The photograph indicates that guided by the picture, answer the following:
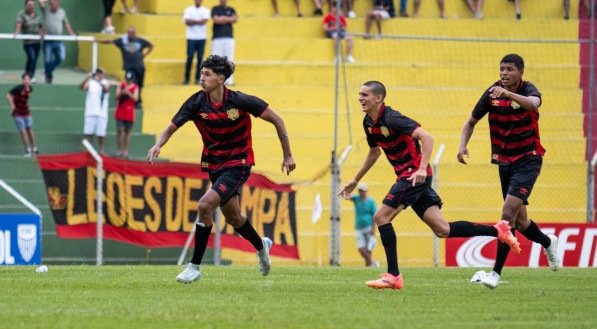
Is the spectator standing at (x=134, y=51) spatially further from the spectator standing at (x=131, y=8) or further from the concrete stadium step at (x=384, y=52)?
the spectator standing at (x=131, y=8)

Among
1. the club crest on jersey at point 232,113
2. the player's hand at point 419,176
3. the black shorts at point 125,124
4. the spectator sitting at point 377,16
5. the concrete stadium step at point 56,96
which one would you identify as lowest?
the black shorts at point 125,124

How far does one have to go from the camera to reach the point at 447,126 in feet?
99.5

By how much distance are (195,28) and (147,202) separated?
6.73 m

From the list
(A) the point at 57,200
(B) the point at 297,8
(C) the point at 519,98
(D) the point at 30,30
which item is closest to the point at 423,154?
(C) the point at 519,98

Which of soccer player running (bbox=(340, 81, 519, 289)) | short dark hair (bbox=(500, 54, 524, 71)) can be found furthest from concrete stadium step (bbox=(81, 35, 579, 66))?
soccer player running (bbox=(340, 81, 519, 289))

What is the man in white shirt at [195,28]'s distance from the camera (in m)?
30.0

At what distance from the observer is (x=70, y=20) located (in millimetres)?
32844

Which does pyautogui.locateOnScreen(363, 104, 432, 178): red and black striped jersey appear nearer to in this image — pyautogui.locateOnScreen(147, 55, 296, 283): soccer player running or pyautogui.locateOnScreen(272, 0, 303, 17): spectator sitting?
pyautogui.locateOnScreen(147, 55, 296, 283): soccer player running

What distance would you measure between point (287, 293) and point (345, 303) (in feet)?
3.59

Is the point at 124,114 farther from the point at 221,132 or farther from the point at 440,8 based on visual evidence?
the point at 221,132

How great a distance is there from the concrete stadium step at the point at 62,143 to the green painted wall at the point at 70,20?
110 inches

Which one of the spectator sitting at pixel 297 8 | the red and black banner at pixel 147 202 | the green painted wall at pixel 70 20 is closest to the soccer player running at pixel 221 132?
the red and black banner at pixel 147 202

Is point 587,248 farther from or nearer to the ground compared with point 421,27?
nearer to the ground

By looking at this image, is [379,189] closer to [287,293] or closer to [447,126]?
[447,126]
